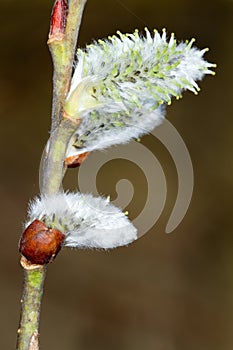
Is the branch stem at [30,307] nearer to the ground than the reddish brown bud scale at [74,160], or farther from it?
nearer to the ground

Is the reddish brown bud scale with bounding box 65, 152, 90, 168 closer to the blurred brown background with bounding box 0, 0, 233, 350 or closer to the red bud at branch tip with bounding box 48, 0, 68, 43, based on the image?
the red bud at branch tip with bounding box 48, 0, 68, 43

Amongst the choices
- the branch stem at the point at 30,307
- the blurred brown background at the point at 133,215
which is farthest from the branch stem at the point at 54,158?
the blurred brown background at the point at 133,215

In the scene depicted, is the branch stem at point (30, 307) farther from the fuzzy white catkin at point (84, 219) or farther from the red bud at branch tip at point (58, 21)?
the red bud at branch tip at point (58, 21)

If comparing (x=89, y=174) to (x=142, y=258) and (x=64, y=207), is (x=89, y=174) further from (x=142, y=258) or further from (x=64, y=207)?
(x=142, y=258)

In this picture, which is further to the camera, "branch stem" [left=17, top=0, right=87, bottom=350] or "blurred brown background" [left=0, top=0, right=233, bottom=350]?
"blurred brown background" [left=0, top=0, right=233, bottom=350]

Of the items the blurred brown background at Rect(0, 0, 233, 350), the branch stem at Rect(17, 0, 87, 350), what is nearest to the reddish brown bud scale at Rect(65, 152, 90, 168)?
the branch stem at Rect(17, 0, 87, 350)

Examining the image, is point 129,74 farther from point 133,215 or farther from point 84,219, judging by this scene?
point 133,215

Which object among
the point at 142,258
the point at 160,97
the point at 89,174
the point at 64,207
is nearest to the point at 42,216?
the point at 64,207
